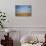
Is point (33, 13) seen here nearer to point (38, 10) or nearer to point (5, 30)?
point (38, 10)

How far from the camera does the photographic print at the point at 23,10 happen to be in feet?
12.9

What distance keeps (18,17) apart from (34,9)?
1.61 ft

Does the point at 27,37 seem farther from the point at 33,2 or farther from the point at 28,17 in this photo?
the point at 33,2

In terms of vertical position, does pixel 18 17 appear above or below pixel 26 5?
below

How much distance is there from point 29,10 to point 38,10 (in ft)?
0.82

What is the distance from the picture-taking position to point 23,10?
394 centimetres

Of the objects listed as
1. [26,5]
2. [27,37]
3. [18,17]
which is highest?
[26,5]

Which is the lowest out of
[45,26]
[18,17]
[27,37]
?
[27,37]

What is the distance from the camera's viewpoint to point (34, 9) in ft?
12.9

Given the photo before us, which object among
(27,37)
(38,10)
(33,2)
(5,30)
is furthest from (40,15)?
(5,30)

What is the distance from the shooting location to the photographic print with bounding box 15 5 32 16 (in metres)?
3.93

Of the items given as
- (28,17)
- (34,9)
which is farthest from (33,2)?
(28,17)

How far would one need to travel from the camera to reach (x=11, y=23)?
154 inches

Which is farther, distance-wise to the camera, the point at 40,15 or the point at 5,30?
the point at 40,15
